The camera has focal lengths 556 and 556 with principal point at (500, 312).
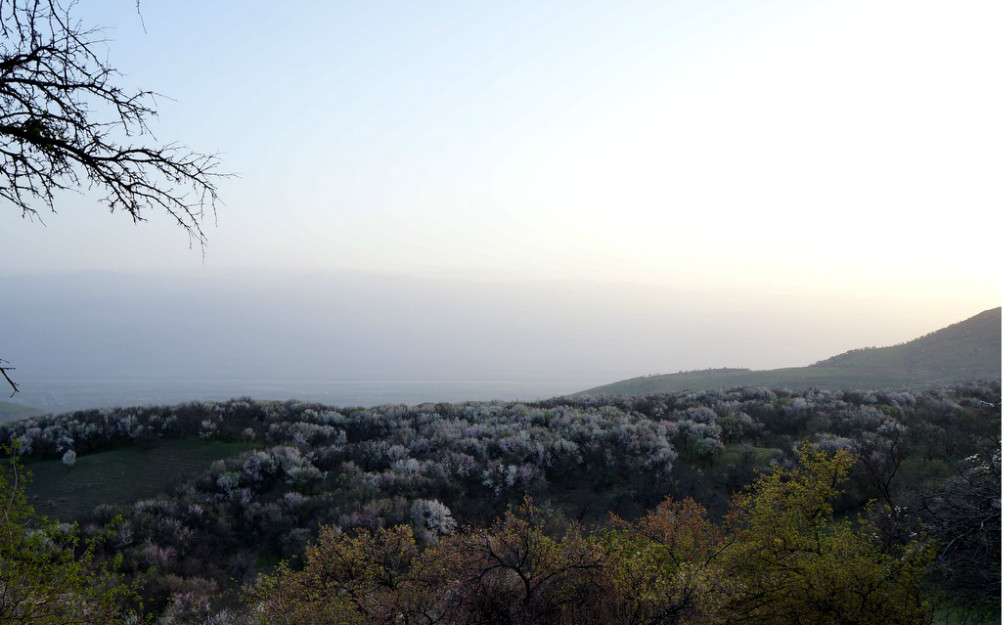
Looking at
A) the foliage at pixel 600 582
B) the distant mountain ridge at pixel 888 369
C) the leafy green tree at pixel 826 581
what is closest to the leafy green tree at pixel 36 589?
the foliage at pixel 600 582

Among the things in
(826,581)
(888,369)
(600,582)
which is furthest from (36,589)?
(888,369)

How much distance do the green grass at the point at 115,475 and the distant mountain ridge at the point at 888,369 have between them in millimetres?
38016

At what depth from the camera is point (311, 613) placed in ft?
27.4

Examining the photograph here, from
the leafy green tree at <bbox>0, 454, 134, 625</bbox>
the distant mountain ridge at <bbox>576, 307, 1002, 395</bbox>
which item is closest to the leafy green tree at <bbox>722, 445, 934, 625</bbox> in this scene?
the leafy green tree at <bbox>0, 454, 134, 625</bbox>

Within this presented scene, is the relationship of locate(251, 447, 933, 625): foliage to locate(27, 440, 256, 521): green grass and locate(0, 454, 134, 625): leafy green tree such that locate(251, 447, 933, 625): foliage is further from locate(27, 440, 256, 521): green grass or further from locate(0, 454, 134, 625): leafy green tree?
locate(27, 440, 256, 521): green grass

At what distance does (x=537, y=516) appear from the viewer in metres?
14.4

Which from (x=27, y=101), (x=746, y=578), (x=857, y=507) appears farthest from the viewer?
(x=857, y=507)

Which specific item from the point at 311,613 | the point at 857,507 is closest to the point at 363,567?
the point at 311,613

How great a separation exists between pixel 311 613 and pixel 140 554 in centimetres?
843

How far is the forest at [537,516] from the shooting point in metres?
8.24

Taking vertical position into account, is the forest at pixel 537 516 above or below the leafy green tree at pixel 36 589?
below

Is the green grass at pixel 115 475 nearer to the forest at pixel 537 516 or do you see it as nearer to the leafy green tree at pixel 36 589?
the forest at pixel 537 516

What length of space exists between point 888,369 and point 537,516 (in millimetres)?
53142

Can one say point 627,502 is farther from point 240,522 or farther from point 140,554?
point 140,554
